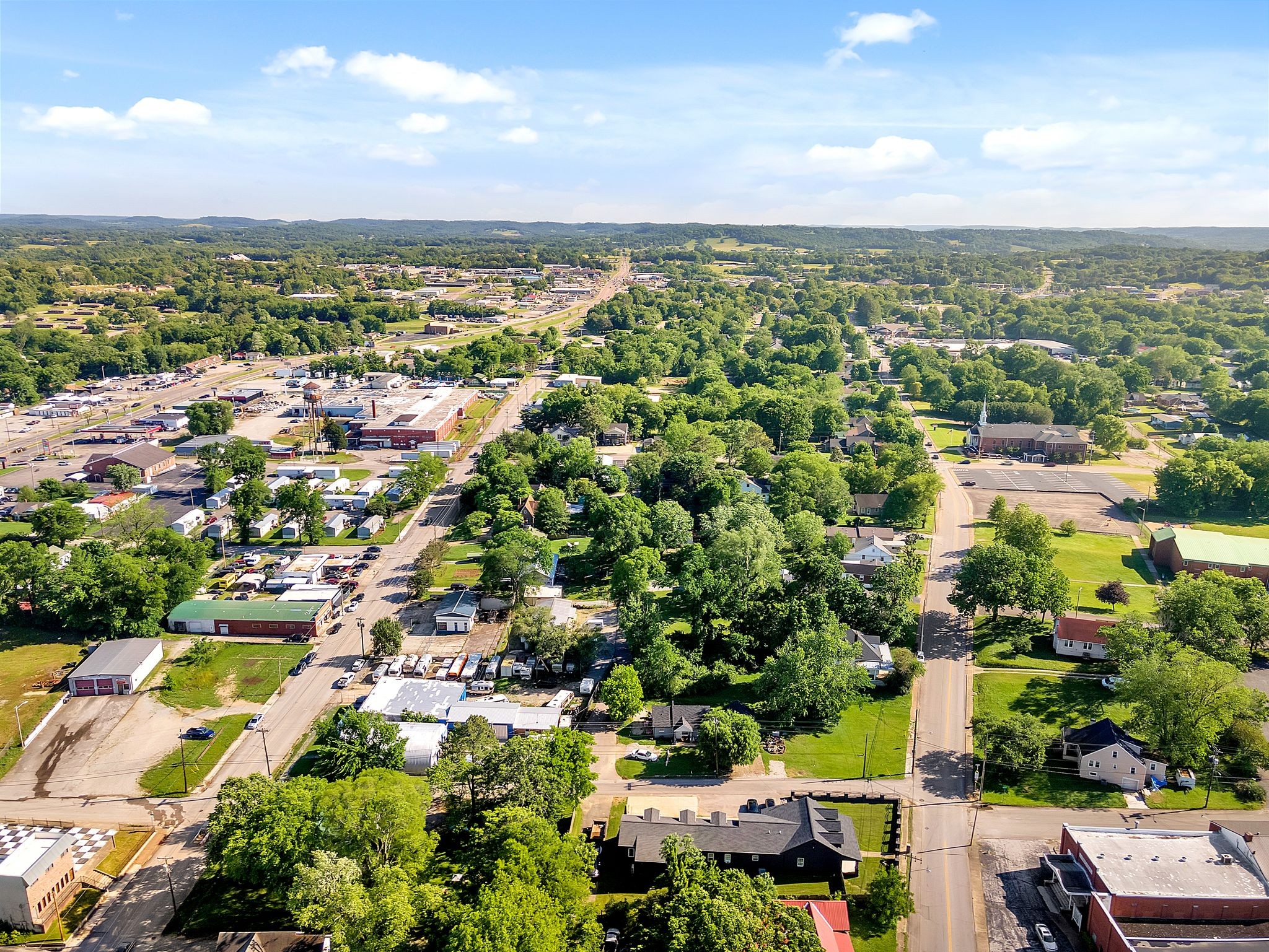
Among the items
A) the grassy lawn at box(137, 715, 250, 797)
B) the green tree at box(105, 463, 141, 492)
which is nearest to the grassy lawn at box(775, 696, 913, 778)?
the grassy lawn at box(137, 715, 250, 797)

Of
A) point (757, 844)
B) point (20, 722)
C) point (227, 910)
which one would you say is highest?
point (757, 844)

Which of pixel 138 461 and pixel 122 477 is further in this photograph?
pixel 138 461

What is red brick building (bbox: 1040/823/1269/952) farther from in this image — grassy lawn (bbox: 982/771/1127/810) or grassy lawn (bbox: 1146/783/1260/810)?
grassy lawn (bbox: 982/771/1127/810)

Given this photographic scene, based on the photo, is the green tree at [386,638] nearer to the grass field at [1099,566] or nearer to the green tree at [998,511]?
the grass field at [1099,566]

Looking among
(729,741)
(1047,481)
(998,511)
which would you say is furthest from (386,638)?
(1047,481)

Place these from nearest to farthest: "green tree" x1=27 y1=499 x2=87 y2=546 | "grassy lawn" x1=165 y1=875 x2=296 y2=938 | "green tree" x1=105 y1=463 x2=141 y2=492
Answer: "grassy lawn" x1=165 y1=875 x2=296 y2=938 → "green tree" x1=27 y1=499 x2=87 y2=546 → "green tree" x1=105 y1=463 x2=141 y2=492

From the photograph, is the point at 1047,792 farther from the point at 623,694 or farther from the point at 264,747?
the point at 264,747
